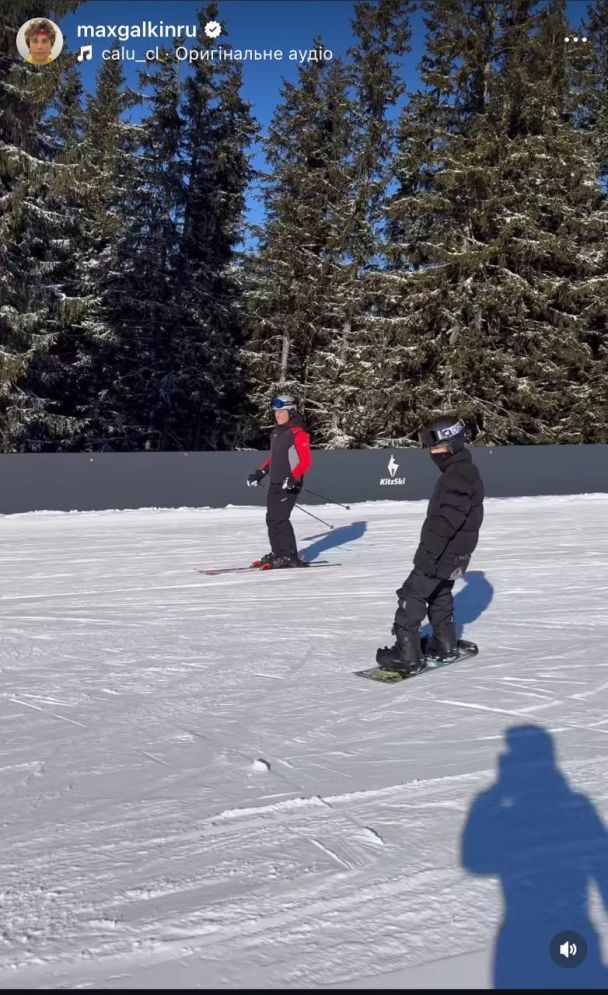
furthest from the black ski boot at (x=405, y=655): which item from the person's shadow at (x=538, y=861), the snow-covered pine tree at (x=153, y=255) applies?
the snow-covered pine tree at (x=153, y=255)

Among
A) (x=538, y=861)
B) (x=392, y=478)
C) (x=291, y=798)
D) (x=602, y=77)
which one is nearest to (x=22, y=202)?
(x=392, y=478)

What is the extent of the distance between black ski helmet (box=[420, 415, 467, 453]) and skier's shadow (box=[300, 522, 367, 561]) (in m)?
6.63

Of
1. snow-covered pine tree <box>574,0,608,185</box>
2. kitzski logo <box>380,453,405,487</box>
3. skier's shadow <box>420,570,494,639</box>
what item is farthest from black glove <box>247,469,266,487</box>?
snow-covered pine tree <box>574,0,608,185</box>

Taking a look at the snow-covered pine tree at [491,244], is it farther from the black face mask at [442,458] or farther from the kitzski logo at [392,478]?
the black face mask at [442,458]

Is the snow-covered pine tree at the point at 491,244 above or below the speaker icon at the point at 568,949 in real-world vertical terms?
above

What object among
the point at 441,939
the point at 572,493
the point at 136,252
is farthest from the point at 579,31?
the point at 441,939

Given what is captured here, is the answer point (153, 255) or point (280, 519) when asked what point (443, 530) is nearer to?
point (280, 519)

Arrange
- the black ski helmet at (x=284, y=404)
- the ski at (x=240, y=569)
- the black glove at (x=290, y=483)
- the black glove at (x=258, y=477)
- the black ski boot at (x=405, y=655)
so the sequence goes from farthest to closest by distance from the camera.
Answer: the ski at (x=240, y=569) < the black glove at (x=258, y=477) < the black ski helmet at (x=284, y=404) < the black glove at (x=290, y=483) < the black ski boot at (x=405, y=655)

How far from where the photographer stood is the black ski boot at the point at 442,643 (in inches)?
255

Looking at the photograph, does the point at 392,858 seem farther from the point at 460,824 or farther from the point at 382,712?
the point at 382,712

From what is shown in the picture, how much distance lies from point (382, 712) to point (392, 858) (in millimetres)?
1946

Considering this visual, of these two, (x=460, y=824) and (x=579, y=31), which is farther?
(x=579, y=31)

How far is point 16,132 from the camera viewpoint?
21797mm

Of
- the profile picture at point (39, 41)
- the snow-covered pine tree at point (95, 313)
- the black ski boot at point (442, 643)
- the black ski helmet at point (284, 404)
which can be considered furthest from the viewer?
the snow-covered pine tree at point (95, 313)
